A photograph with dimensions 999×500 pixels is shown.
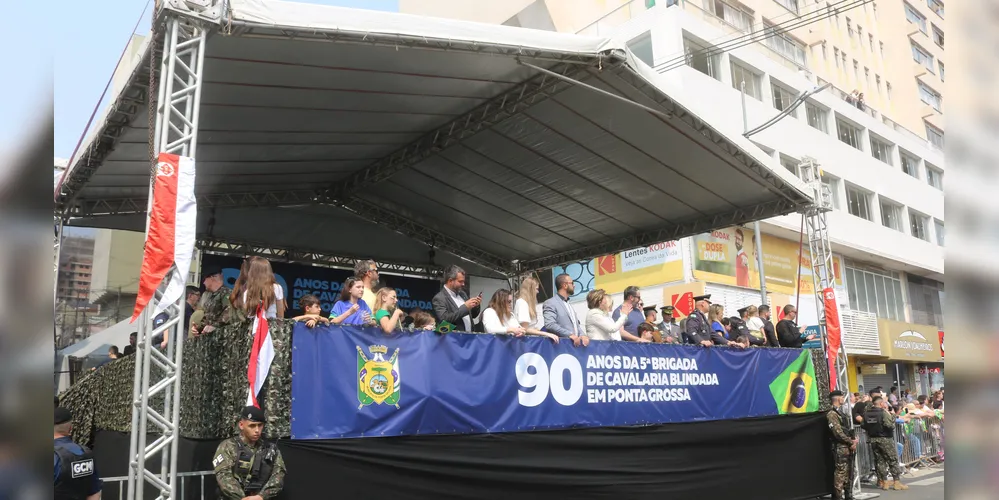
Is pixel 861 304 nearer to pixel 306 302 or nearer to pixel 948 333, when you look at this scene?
pixel 306 302

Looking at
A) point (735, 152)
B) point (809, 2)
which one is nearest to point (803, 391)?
point (735, 152)

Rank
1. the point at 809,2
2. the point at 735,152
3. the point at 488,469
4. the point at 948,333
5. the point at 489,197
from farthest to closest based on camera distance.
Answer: the point at 809,2
the point at 489,197
the point at 735,152
the point at 488,469
the point at 948,333

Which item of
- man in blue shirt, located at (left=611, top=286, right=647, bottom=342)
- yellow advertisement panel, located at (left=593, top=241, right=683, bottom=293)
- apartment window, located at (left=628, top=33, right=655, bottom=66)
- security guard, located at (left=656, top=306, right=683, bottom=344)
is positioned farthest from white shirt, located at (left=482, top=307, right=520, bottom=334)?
apartment window, located at (left=628, top=33, right=655, bottom=66)

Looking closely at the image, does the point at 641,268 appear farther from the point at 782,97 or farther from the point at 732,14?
the point at 732,14

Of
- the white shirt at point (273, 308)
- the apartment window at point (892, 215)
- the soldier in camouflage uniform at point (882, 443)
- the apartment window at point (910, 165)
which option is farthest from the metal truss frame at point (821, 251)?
the apartment window at point (910, 165)

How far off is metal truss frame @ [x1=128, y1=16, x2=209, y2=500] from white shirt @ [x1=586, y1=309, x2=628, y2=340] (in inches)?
202

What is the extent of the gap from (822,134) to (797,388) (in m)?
21.2

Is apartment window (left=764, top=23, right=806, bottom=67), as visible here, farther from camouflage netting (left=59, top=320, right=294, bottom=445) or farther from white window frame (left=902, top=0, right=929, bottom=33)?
camouflage netting (left=59, top=320, right=294, bottom=445)

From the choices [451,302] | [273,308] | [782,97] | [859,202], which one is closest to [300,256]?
[451,302]

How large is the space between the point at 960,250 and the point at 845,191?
32.8 metres

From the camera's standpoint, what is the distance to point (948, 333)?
81cm

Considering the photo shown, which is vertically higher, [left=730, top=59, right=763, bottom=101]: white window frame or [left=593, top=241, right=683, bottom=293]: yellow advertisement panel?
[left=730, top=59, right=763, bottom=101]: white window frame

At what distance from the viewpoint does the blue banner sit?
21.2ft

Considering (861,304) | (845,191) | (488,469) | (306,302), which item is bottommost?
(488,469)
